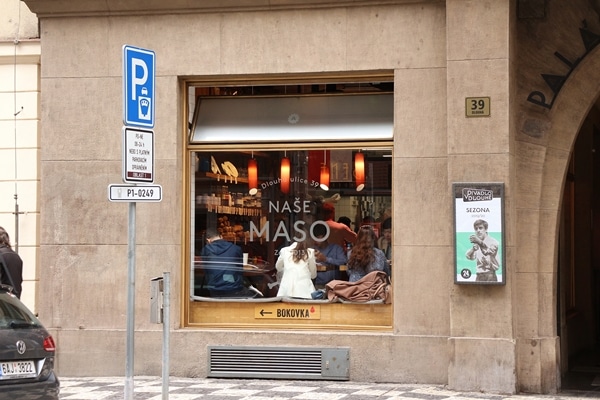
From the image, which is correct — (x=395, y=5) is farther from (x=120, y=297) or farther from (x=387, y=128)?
(x=120, y=297)

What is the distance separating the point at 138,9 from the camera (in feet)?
42.3

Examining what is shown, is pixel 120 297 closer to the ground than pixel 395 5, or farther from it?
closer to the ground

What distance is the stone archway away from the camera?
39.7ft

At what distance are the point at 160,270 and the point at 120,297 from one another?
2.01 ft

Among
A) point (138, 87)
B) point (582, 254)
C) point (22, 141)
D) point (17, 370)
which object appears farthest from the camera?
point (582, 254)

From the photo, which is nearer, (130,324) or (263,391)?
(130,324)

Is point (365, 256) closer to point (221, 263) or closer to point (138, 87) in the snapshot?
point (221, 263)

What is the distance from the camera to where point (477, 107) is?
11.8 meters

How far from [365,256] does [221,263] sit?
183 cm

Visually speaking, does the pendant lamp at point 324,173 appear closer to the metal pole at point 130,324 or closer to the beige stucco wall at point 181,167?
the beige stucco wall at point 181,167

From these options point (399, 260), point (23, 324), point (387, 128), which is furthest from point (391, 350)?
point (23, 324)

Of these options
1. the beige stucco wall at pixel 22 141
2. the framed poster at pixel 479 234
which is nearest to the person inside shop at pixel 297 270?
the framed poster at pixel 479 234

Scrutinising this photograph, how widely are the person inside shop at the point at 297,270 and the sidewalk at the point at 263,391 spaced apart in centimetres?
118

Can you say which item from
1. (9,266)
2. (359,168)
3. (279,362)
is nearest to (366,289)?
(279,362)
